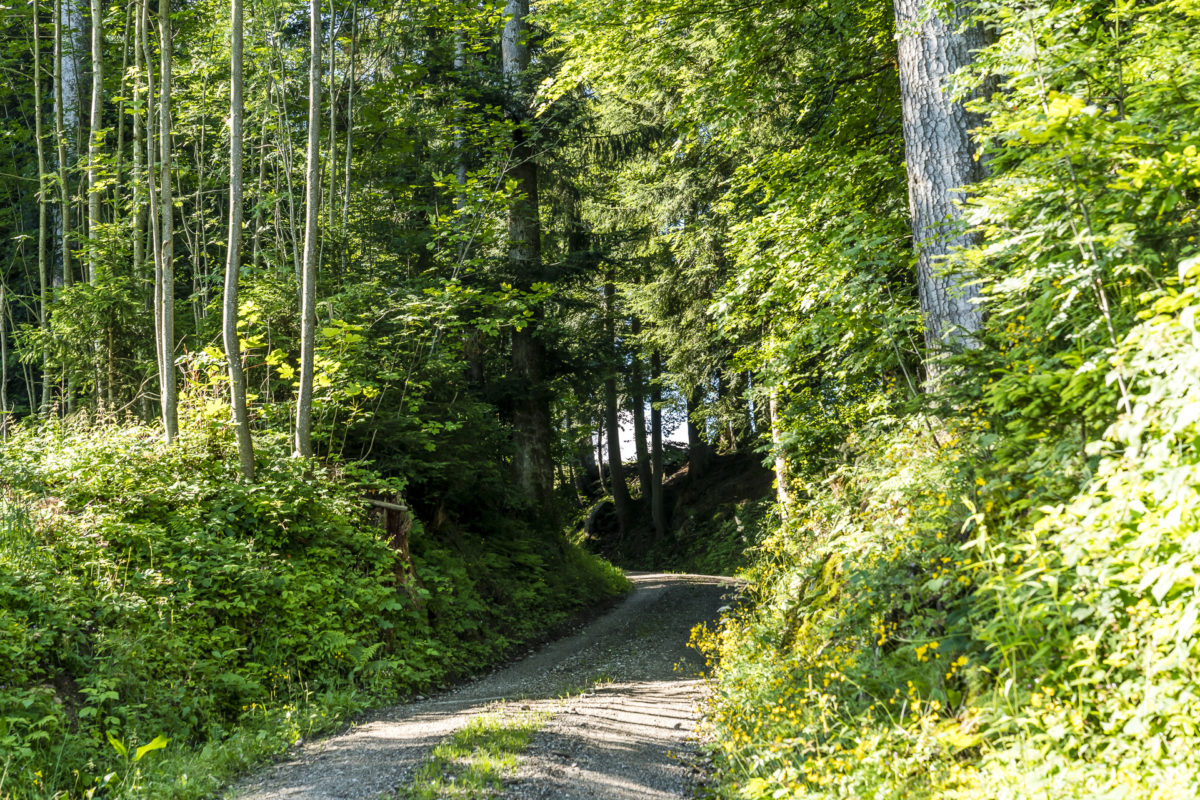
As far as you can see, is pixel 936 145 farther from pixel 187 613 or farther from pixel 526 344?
pixel 526 344

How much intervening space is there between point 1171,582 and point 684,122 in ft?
27.4

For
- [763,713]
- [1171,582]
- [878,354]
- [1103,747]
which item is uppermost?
[878,354]

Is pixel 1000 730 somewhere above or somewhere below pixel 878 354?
below

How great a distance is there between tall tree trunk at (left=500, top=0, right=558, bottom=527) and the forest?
0.10 meters

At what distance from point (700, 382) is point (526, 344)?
14.9 ft

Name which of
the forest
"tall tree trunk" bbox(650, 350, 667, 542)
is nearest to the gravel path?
the forest

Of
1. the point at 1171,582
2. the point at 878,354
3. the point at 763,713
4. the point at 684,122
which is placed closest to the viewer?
the point at 1171,582

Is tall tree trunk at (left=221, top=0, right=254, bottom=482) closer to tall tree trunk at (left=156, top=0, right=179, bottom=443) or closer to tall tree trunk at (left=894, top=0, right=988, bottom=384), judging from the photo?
tall tree trunk at (left=156, top=0, right=179, bottom=443)

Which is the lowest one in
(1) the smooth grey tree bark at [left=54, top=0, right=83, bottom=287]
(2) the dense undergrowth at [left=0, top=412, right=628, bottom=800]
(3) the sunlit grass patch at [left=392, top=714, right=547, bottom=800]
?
(3) the sunlit grass patch at [left=392, top=714, right=547, bottom=800]

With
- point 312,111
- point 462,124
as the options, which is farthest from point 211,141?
point 312,111

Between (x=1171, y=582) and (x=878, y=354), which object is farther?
(x=878, y=354)

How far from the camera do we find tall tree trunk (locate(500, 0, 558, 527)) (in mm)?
16406

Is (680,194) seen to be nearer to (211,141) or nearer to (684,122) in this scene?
(684,122)

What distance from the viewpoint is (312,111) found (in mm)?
10258
